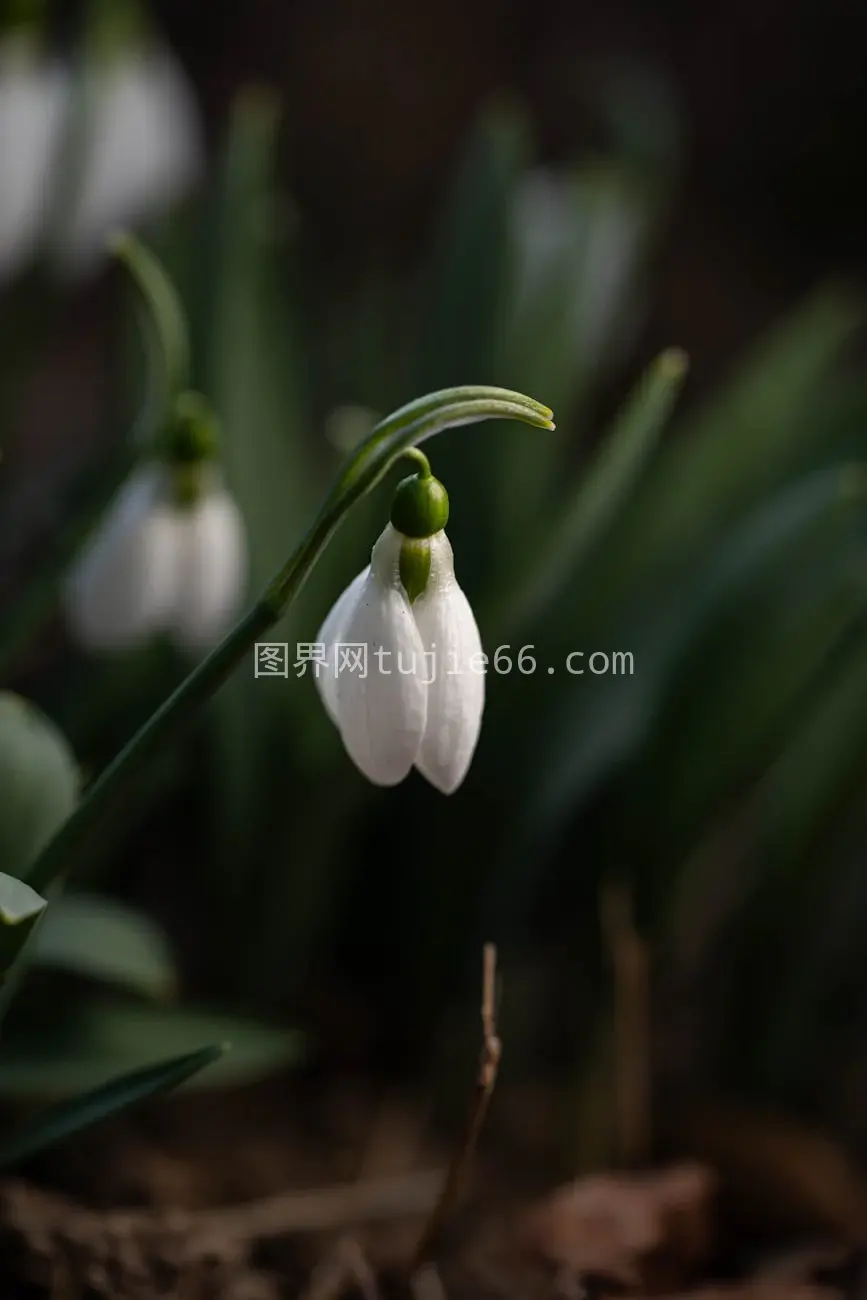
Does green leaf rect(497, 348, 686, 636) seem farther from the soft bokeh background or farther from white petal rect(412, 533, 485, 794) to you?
white petal rect(412, 533, 485, 794)

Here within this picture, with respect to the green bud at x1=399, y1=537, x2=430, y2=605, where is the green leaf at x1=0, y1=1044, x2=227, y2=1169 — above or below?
below

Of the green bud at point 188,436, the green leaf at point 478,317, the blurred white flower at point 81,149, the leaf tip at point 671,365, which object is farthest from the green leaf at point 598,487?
the blurred white flower at point 81,149

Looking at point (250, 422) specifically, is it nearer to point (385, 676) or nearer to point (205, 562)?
point (205, 562)

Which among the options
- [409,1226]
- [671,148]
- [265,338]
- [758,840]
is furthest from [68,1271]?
[671,148]

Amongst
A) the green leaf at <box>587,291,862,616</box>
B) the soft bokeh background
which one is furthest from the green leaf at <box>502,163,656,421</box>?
the green leaf at <box>587,291,862,616</box>

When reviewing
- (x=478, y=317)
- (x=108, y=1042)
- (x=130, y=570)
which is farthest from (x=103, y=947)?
(x=478, y=317)

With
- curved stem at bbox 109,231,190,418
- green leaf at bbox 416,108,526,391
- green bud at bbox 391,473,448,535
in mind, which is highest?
green leaf at bbox 416,108,526,391
